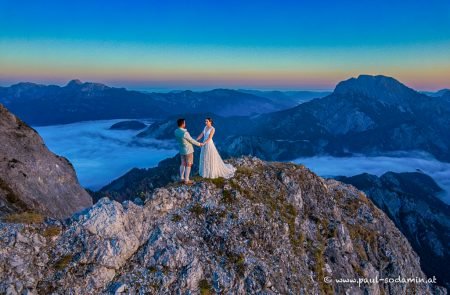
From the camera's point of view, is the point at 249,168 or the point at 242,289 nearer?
the point at 242,289

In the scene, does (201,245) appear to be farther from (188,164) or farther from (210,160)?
(210,160)

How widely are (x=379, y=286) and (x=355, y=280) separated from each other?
39.2 feet

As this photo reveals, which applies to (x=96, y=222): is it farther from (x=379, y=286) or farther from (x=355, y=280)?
(x=379, y=286)

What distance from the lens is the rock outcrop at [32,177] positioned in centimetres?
5227

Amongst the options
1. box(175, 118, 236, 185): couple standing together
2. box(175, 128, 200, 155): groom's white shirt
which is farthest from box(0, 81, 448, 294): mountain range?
box(175, 128, 200, 155): groom's white shirt

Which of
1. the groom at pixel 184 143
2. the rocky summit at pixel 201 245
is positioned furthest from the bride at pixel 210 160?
A: the groom at pixel 184 143

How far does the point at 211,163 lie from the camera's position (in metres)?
39.2

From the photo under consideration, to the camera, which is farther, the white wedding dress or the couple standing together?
the white wedding dress

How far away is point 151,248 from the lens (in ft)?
102

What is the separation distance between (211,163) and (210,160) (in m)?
0.63

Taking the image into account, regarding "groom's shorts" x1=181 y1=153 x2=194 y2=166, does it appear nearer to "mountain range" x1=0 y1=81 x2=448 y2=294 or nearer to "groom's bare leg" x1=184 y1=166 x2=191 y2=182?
"groom's bare leg" x1=184 y1=166 x2=191 y2=182

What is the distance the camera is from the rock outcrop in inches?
2058

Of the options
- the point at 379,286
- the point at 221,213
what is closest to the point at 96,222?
the point at 221,213

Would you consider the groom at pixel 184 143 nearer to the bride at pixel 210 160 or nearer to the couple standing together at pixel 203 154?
the couple standing together at pixel 203 154
